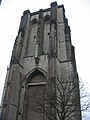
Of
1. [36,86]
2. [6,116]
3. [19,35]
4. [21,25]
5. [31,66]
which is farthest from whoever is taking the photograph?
[21,25]

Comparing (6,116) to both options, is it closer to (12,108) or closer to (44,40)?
(12,108)

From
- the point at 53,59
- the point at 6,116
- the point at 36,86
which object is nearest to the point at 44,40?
the point at 53,59

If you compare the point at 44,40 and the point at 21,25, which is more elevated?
the point at 21,25

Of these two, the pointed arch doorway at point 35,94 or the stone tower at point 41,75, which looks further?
the pointed arch doorway at point 35,94

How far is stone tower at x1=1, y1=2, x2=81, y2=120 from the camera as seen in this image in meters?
14.7

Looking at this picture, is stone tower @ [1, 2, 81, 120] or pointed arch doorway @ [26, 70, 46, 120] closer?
stone tower @ [1, 2, 81, 120]

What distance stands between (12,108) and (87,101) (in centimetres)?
771

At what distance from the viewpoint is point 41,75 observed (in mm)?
18656

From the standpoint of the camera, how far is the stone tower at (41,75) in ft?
48.1

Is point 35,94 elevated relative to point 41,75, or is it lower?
lower

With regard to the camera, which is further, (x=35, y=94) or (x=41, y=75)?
(x=41, y=75)

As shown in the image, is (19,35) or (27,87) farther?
(19,35)

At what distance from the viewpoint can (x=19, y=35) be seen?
21672mm

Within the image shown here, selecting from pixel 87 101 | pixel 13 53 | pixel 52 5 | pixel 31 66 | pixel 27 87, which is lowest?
pixel 87 101
